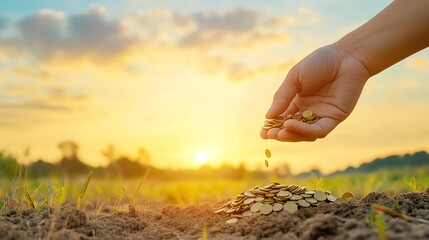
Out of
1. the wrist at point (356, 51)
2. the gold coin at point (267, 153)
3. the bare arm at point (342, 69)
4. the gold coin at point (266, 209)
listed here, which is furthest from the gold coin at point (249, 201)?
the wrist at point (356, 51)

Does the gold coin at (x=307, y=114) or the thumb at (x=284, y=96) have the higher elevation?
the thumb at (x=284, y=96)

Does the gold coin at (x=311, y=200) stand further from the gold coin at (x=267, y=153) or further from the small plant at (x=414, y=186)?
the small plant at (x=414, y=186)

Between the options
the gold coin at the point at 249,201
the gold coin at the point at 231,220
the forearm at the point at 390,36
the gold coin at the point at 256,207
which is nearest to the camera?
the gold coin at the point at 231,220

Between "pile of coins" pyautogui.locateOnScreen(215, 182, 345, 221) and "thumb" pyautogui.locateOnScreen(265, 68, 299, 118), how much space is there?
80 centimetres

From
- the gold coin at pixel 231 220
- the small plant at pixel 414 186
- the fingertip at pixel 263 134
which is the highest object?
the fingertip at pixel 263 134

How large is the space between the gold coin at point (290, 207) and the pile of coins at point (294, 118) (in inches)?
33.9

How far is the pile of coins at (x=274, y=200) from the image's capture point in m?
2.74

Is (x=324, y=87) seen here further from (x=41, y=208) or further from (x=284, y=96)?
(x=41, y=208)

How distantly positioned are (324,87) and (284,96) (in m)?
0.32

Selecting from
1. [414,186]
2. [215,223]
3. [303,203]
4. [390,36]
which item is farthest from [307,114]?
[215,223]

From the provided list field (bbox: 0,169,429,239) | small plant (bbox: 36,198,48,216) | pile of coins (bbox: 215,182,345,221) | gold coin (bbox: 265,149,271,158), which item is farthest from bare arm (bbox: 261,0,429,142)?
small plant (bbox: 36,198,48,216)

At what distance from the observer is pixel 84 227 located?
8.23ft

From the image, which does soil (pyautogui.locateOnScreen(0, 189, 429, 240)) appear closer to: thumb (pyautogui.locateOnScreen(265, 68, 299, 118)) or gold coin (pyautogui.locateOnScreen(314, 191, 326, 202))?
gold coin (pyautogui.locateOnScreen(314, 191, 326, 202))

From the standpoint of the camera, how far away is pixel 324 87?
3703 millimetres
